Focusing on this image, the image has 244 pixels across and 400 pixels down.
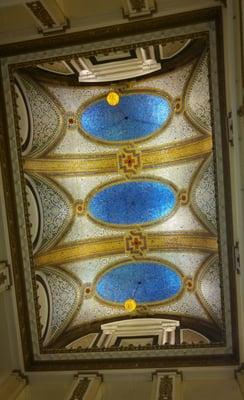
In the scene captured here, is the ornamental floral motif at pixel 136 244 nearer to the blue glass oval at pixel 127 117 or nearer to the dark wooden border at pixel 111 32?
the blue glass oval at pixel 127 117

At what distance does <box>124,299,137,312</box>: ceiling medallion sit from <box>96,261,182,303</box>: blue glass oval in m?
0.12

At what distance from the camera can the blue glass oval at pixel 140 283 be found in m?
8.09

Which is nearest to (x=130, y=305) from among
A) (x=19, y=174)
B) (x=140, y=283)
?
(x=140, y=283)

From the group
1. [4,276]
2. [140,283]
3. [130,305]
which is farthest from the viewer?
[140,283]

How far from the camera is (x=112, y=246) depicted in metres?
8.30

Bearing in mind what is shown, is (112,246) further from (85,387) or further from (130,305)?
(85,387)

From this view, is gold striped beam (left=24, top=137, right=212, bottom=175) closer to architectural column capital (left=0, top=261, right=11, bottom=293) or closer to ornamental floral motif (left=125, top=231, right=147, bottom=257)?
ornamental floral motif (left=125, top=231, right=147, bottom=257)

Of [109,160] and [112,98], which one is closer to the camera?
[112,98]

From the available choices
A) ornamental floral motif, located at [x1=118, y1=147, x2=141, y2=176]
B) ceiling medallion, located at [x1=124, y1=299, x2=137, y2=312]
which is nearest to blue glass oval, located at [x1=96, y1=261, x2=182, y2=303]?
ceiling medallion, located at [x1=124, y1=299, x2=137, y2=312]

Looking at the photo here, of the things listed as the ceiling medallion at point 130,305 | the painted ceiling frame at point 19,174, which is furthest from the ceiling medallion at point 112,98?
the ceiling medallion at point 130,305

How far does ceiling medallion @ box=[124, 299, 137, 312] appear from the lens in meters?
7.95

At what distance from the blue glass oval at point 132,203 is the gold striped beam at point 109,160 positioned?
34 centimetres

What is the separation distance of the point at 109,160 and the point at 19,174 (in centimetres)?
206

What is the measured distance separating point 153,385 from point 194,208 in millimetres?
2902
